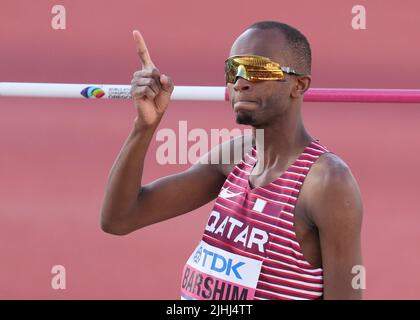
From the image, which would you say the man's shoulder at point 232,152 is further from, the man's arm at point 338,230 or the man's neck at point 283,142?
the man's arm at point 338,230

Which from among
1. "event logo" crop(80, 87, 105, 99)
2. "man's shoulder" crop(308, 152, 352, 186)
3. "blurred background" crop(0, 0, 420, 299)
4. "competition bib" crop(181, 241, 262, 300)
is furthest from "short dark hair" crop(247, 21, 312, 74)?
"blurred background" crop(0, 0, 420, 299)

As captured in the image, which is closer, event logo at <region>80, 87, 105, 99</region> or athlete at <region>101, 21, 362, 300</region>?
athlete at <region>101, 21, 362, 300</region>

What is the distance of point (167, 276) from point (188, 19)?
102 cm

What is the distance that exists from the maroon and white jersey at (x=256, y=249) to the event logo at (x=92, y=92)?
95cm

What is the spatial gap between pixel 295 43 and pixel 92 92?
109cm

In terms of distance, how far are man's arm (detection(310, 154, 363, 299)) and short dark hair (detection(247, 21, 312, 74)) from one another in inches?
11.0

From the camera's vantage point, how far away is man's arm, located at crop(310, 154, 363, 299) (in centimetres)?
172

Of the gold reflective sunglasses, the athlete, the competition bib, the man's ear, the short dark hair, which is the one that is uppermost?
the short dark hair

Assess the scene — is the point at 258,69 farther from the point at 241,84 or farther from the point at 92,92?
the point at 92,92

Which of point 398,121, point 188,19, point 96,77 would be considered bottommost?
point 398,121

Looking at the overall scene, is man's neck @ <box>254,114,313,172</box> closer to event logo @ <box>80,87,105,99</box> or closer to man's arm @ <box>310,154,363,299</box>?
man's arm @ <box>310,154,363,299</box>
